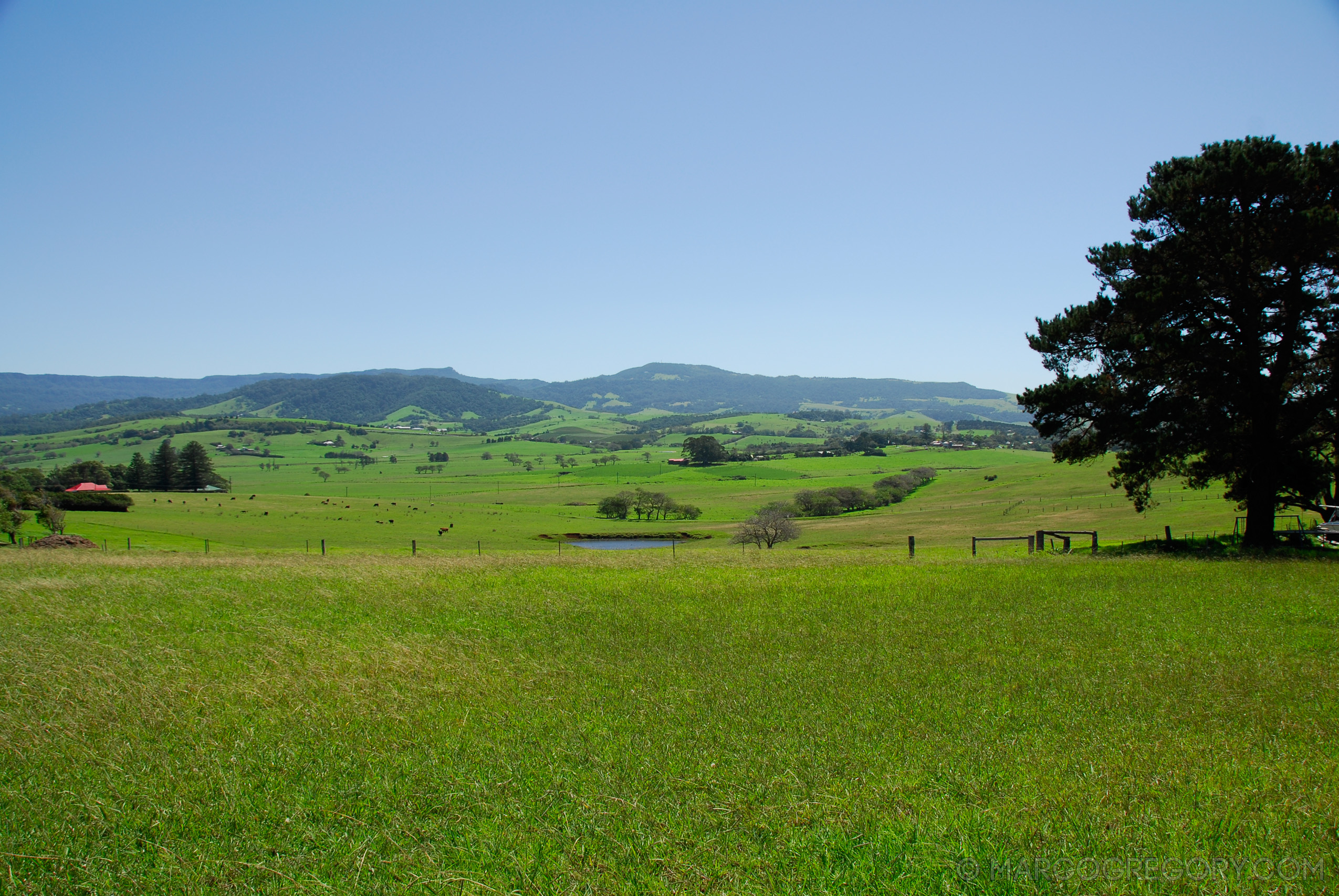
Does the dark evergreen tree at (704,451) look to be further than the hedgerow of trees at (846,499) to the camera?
Yes

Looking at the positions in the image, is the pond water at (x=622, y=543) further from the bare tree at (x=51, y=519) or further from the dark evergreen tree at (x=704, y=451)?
the dark evergreen tree at (x=704, y=451)

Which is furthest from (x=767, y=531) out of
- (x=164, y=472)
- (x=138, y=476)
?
(x=138, y=476)

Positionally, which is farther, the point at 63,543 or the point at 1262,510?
the point at 63,543

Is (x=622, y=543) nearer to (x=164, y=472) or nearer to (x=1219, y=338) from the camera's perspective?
(x=1219, y=338)

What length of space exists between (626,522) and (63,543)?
66175 millimetres

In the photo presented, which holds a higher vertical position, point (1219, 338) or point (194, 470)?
point (1219, 338)

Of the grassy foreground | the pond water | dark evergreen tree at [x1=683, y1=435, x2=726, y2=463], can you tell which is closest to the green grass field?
the pond water

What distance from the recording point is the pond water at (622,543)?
71188 millimetres

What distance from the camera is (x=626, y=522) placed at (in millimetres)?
96750

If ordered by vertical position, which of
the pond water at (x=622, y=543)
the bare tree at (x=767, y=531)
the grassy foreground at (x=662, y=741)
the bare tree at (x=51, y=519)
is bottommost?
the pond water at (x=622, y=543)

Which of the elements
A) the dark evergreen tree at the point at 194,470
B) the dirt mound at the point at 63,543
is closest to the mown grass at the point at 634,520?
the dirt mound at the point at 63,543

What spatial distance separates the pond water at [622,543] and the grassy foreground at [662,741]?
54674 mm

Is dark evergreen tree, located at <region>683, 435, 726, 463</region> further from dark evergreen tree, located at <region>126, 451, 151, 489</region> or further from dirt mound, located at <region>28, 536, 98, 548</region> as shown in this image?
dirt mound, located at <region>28, 536, 98, 548</region>

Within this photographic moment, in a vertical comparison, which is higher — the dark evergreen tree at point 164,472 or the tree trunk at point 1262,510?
the tree trunk at point 1262,510
